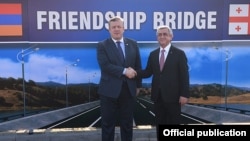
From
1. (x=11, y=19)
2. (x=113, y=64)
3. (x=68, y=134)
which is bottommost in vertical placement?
(x=68, y=134)

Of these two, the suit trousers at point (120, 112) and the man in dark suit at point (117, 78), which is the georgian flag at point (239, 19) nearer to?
the man in dark suit at point (117, 78)

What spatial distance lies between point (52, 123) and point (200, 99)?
190 centimetres

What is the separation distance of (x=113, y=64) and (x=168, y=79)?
588 mm

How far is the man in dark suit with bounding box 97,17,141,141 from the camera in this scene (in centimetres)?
316

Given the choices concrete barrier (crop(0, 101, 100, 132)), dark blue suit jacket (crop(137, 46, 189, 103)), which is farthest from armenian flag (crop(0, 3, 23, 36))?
dark blue suit jacket (crop(137, 46, 189, 103))

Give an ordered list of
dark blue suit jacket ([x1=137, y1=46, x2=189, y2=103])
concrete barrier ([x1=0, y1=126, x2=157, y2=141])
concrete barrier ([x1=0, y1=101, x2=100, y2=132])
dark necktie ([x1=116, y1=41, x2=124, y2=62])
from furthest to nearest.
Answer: concrete barrier ([x1=0, y1=126, x2=157, y2=141]), concrete barrier ([x1=0, y1=101, x2=100, y2=132]), dark necktie ([x1=116, y1=41, x2=124, y2=62]), dark blue suit jacket ([x1=137, y1=46, x2=189, y2=103])

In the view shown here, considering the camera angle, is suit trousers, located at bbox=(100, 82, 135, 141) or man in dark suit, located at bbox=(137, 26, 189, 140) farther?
suit trousers, located at bbox=(100, 82, 135, 141)

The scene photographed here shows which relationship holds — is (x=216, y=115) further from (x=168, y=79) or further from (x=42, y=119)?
(x=42, y=119)

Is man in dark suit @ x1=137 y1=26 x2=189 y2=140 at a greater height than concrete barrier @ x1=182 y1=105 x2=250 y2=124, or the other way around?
man in dark suit @ x1=137 y1=26 x2=189 y2=140

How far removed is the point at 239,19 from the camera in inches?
148

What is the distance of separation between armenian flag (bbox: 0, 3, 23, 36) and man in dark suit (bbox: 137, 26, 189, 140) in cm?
154

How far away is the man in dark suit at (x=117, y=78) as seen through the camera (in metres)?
3.16

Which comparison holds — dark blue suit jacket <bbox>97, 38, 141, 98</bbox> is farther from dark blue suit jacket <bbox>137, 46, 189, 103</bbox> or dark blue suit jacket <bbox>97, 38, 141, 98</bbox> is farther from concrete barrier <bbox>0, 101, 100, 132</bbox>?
concrete barrier <bbox>0, 101, 100, 132</bbox>

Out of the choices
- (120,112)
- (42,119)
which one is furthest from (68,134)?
(120,112)
